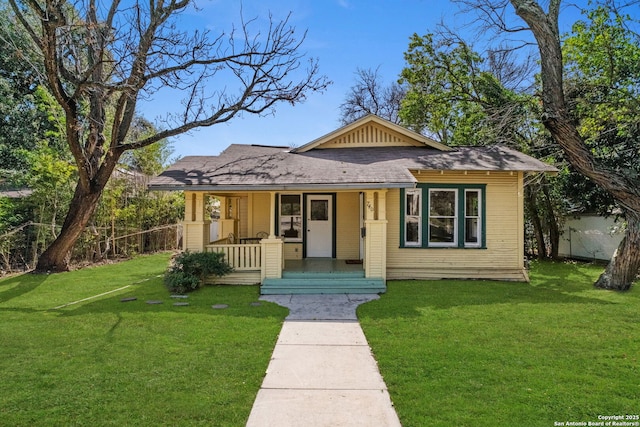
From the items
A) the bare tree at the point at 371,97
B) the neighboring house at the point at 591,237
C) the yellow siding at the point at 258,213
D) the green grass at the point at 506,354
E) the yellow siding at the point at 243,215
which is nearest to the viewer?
the green grass at the point at 506,354

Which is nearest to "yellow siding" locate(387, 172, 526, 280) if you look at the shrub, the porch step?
the porch step

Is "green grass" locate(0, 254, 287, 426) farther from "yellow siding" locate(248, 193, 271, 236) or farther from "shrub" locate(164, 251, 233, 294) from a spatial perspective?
"yellow siding" locate(248, 193, 271, 236)

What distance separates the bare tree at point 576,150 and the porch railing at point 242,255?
7.93 meters

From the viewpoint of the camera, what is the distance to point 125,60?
973 cm

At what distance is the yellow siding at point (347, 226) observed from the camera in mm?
11336

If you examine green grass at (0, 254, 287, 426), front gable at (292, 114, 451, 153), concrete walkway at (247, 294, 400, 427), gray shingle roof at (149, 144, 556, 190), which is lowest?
concrete walkway at (247, 294, 400, 427)

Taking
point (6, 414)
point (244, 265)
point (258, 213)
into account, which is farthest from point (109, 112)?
point (6, 414)

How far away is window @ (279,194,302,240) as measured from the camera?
37.3 feet

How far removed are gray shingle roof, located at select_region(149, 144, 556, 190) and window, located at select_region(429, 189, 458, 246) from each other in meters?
0.93

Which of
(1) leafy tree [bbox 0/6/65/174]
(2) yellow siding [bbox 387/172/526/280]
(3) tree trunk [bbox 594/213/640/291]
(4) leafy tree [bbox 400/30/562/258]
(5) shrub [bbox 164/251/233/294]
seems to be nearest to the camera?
(5) shrub [bbox 164/251/233/294]

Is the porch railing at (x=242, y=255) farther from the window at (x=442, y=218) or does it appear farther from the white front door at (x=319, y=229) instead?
the window at (x=442, y=218)

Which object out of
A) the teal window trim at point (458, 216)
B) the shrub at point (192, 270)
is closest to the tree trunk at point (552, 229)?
the teal window trim at point (458, 216)

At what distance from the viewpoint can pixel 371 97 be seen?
92.9 feet

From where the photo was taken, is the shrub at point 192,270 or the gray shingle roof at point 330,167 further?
the gray shingle roof at point 330,167
